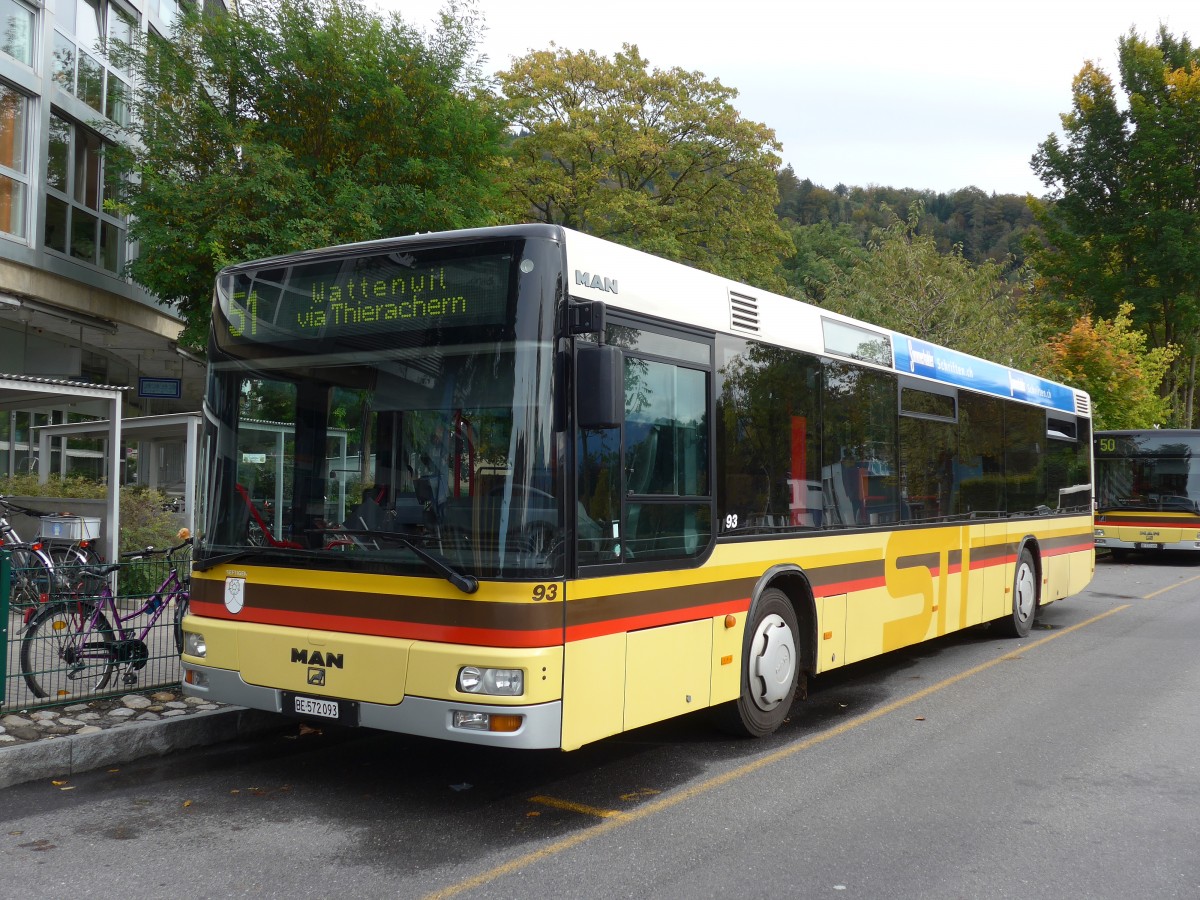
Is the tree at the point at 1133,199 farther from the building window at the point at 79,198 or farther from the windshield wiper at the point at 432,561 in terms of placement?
the windshield wiper at the point at 432,561

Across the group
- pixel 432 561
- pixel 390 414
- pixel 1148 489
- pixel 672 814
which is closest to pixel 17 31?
pixel 390 414

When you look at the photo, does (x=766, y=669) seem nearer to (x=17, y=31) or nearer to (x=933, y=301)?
(x=17, y=31)

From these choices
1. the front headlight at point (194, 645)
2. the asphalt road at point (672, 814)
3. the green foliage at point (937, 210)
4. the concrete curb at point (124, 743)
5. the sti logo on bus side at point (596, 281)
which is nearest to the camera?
the asphalt road at point (672, 814)

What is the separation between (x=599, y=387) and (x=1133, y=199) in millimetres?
37374

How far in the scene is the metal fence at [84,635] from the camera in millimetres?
6922

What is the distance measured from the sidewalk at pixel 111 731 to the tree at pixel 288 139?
8005 mm

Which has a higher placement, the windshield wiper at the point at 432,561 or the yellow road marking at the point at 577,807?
the windshield wiper at the point at 432,561

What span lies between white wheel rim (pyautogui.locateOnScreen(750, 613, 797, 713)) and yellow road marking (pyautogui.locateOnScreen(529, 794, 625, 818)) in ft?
5.53

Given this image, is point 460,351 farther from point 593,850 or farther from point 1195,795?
point 1195,795

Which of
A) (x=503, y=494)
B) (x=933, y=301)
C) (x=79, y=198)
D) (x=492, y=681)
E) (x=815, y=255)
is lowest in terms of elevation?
(x=492, y=681)

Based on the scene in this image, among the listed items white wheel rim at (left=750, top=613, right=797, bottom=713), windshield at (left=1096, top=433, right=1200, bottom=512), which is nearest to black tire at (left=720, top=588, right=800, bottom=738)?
white wheel rim at (left=750, top=613, right=797, bottom=713)

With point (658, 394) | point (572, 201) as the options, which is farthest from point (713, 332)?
point (572, 201)

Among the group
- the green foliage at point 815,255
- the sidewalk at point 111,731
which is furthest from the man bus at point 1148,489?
the green foliage at point 815,255

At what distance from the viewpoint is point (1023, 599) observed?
12.2 metres
